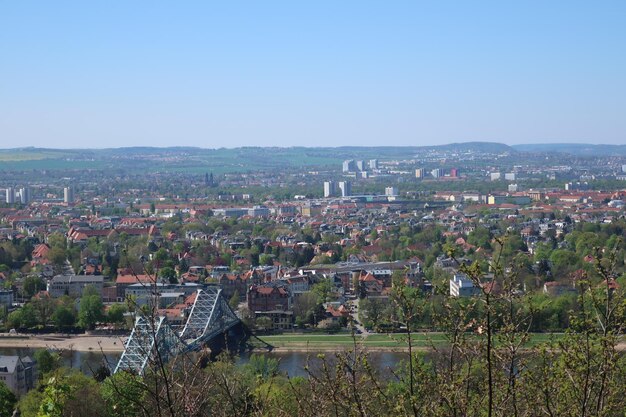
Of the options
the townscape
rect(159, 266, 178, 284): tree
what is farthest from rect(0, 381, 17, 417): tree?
rect(159, 266, 178, 284): tree

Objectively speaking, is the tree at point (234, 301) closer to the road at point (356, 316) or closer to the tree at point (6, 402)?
the road at point (356, 316)

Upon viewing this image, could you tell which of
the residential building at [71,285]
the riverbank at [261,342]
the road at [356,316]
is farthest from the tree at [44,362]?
the residential building at [71,285]

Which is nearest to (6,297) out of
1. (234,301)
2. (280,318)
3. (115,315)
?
(115,315)

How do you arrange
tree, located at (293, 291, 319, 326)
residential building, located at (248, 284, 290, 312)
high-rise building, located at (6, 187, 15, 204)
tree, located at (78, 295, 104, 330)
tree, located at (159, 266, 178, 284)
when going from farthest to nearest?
1. high-rise building, located at (6, 187, 15, 204)
2. tree, located at (159, 266, 178, 284)
3. residential building, located at (248, 284, 290, 312)
4. tree, located at (293, 291, 319, 326)
5. tree, located at (78, 295, 104, 330)

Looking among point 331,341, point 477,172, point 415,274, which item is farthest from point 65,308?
point 477,172

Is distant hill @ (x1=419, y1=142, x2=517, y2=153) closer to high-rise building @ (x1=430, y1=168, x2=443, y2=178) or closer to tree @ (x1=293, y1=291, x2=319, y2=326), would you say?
high-rise building @ (x1=430, y1=168, x2=443, y2=178)

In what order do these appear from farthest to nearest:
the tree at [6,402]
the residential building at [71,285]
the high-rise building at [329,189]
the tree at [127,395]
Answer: the high-rise building at [329,189] → the residential building at [71,285] → the tree at [6,402] → the tree at [127,395]
